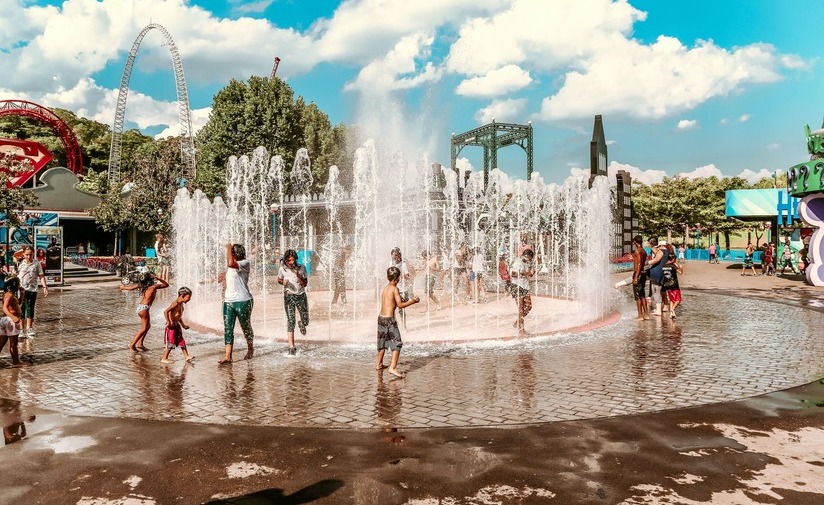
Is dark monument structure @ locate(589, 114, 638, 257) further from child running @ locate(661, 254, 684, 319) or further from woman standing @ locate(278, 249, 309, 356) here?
woman standing @ locate(278, 249, 309, 356)

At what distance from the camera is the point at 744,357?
359 inches

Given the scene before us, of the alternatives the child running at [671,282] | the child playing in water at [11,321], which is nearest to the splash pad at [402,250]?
the child running at [671,282]

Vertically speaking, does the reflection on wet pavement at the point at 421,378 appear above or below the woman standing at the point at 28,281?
below

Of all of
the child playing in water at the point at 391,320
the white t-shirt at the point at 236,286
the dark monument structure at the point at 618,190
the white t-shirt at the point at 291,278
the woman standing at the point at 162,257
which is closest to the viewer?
the child playing in water at the point at 391,320

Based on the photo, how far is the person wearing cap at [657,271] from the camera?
13371 millimetres

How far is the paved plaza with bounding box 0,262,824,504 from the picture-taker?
4.58m

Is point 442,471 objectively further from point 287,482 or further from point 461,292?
point 461,292

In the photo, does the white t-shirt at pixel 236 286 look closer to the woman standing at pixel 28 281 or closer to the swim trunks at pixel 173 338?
the swim trunks at pixel 173 338

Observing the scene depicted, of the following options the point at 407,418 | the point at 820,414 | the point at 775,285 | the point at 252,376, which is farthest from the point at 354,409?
the point at 775,285

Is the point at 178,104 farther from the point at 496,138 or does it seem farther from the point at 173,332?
the point at 173,332

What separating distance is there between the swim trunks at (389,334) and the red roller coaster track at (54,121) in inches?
2517

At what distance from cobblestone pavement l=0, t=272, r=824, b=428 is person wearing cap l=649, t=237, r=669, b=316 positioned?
1.93 metres

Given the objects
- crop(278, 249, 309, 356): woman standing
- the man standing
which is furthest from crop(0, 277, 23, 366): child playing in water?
the man standing

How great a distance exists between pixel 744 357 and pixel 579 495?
21.2 ft
